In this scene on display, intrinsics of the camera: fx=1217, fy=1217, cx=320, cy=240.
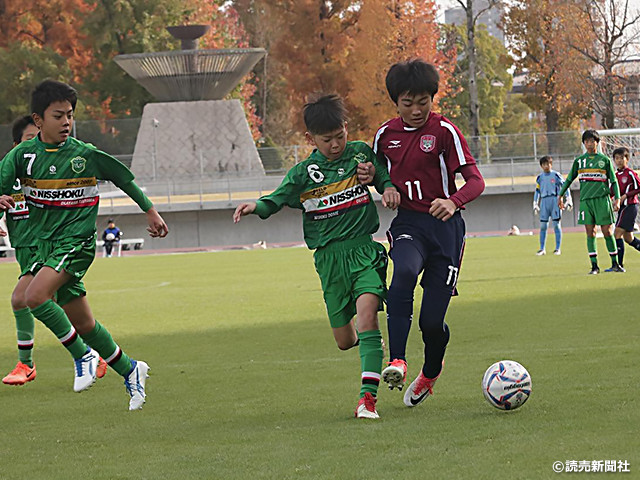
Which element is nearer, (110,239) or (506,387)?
(506,387)

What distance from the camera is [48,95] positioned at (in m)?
7.49

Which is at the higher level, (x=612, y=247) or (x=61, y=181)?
(x=61, y=181)

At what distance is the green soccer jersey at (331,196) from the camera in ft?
23.0

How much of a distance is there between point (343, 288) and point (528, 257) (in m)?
16.1

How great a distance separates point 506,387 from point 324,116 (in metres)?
1.82

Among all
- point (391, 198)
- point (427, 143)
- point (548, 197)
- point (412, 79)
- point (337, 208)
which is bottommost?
point (548, 197)

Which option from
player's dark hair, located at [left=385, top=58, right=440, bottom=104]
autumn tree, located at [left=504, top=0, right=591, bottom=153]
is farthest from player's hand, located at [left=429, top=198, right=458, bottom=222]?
autumn tree, located at [left=504, top=0, right=591, bottom=153]

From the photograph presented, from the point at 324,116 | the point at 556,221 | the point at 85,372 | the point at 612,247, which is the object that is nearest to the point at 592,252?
the point at 612,247

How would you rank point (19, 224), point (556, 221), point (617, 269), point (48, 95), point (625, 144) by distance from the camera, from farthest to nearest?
point (625, 144) < point (556, 221) < point (617, 269) < point (19, 224) < point (48, 95)

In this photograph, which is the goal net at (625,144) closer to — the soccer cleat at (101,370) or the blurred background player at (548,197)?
the blurred background player at (548,197)

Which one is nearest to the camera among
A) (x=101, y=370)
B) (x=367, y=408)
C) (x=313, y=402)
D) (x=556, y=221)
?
(x=367, y=408)

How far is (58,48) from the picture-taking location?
62.3 meters

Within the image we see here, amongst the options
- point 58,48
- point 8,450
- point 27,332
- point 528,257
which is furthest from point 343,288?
point 58,48

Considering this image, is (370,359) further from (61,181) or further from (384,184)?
(61,181)
